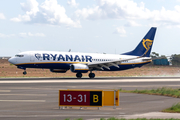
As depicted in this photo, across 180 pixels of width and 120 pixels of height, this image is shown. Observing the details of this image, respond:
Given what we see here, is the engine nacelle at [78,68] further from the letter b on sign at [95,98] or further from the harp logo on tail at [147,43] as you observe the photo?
the letter b on sign at [95,98]

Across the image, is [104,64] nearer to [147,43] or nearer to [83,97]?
[147,43]

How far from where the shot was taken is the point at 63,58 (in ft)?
155

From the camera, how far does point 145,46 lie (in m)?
58.7

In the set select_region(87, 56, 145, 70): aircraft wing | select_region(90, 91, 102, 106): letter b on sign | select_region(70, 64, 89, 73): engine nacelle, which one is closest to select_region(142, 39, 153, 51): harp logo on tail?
select_region(87, 56, 145, 70): aircraft wing

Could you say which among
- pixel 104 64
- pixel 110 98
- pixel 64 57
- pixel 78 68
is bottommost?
pixel 110 98

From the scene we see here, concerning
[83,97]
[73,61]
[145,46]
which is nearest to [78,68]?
[73,61]

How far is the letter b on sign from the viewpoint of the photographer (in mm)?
15234

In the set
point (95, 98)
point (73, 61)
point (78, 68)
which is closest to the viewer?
point (95, 98)

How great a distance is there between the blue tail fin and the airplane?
95 centimetres

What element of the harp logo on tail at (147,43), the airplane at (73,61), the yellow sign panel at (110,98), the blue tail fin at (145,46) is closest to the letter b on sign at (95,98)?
the yellow sign panel at (110,98)

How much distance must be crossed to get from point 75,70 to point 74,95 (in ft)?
103

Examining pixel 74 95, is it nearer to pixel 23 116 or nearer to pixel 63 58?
pixel 23 116

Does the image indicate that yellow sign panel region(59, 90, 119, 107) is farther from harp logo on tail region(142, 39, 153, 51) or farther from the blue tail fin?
harp logo on tail region(142, 39, 153, 51)

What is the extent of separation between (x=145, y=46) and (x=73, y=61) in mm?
17367
